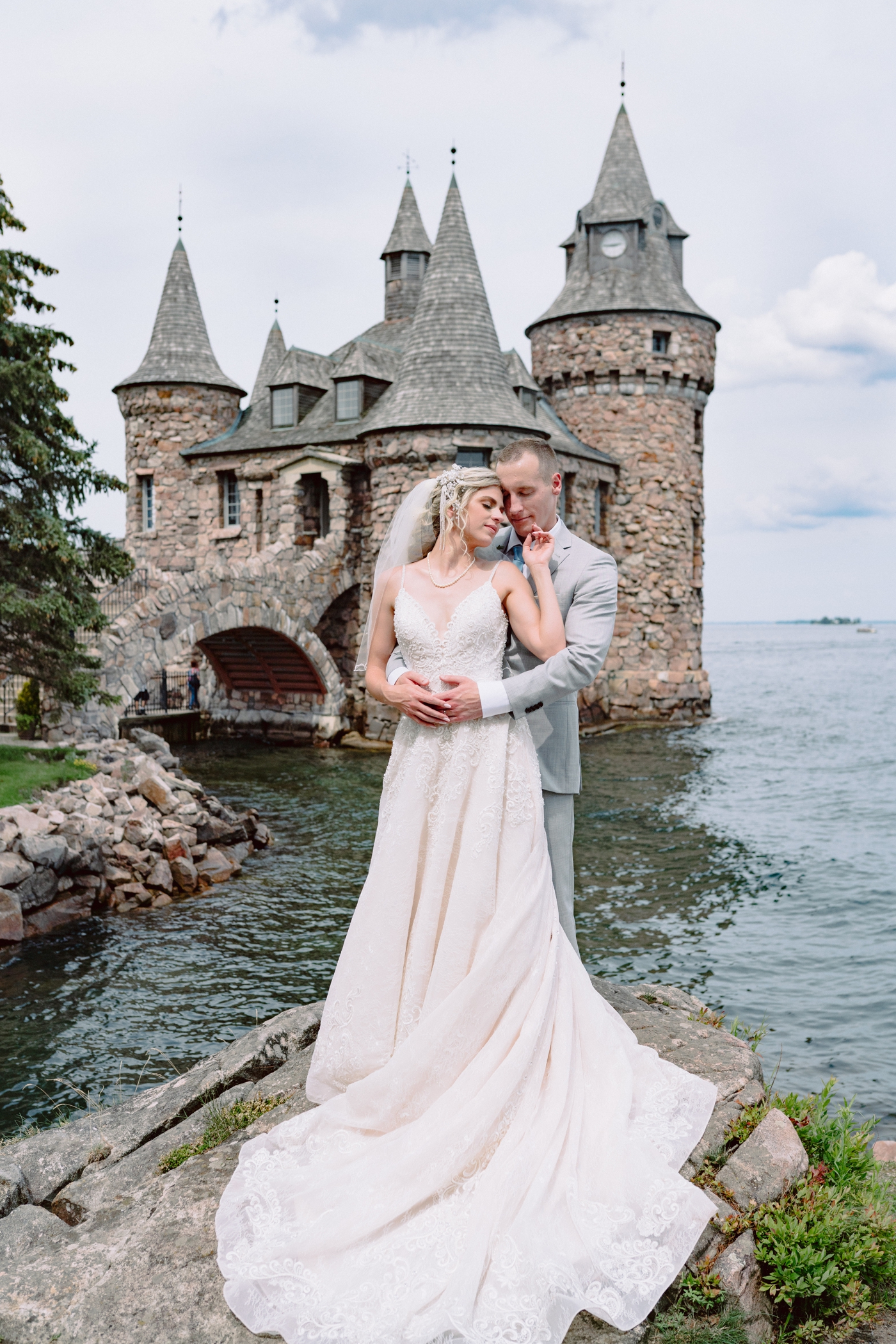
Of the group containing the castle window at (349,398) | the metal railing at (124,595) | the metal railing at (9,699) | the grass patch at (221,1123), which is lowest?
the grass patch at (221,1123)

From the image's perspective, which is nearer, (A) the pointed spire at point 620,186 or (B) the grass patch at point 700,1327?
(B) the grass patch at point 700,1327

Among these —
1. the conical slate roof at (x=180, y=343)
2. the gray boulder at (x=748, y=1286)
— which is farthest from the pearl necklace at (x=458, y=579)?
the conical slate roof at (x=180, y=343)

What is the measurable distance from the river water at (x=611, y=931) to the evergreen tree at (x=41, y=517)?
3.88 metres

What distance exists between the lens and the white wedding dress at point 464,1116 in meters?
3.03

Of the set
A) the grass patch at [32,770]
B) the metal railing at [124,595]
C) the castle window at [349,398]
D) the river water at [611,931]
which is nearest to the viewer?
the river water at [611,931]

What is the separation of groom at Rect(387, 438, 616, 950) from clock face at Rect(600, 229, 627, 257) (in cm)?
2717

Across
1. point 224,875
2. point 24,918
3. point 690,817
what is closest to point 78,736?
point 224,875

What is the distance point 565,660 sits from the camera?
3840 millimetres

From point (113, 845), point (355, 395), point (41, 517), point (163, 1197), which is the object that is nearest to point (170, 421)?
point (355, 395)

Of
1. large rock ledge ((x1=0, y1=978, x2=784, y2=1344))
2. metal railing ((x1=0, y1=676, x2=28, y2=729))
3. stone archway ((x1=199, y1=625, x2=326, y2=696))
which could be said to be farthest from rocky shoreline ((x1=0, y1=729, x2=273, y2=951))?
stone archway ((x1=199, y1=625, x2=326, y2=696))

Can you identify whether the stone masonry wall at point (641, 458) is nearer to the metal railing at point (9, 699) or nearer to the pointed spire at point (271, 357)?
the pointed spire at point (271, 357)

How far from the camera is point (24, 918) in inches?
417

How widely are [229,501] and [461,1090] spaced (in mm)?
27611

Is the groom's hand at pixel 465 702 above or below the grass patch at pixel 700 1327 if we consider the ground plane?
above
